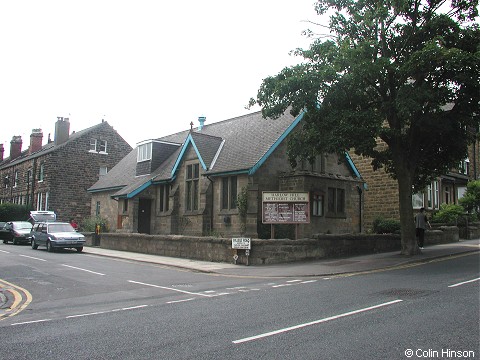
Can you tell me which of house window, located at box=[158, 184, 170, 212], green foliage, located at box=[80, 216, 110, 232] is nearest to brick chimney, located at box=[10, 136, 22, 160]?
green foliage, located at box=[80, 216, 110, 232]

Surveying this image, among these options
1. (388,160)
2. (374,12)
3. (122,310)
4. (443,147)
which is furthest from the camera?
(388,160)

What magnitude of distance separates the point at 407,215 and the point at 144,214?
17913mm

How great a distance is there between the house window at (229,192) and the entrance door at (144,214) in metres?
7.93

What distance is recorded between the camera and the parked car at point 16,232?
31.6 m

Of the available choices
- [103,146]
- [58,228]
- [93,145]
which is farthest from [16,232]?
[103,146]

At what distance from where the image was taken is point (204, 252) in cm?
1989

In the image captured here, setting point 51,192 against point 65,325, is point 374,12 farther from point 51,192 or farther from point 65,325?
point 51,192

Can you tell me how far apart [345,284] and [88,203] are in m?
37.1

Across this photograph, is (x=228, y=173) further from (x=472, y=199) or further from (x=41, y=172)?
(x=41, y=172)

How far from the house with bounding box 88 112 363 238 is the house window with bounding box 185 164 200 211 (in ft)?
0.19

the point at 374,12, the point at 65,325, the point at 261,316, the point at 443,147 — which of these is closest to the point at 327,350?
the point at 261,316

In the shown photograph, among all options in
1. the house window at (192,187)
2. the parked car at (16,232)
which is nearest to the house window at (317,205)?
the house window at (192,187)

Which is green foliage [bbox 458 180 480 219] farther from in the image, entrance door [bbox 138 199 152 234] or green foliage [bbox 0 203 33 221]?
green foliage [bbox 0 203 33 221]

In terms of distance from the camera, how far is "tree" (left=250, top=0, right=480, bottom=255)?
1540 centimetres
